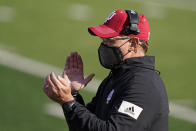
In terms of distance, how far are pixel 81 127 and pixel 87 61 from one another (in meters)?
7.48

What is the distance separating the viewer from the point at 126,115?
3959 millimetres

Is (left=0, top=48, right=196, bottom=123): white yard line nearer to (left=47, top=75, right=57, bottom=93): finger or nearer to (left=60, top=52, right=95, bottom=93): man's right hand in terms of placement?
(left=60, top=52, right=95, bottom=93): man's right hand

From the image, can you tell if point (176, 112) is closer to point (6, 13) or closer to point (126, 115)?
point (126, 115)

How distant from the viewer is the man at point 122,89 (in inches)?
156

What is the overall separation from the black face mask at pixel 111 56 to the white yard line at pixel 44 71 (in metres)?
4.37

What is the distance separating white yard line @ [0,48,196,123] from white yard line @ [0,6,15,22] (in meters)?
1.92

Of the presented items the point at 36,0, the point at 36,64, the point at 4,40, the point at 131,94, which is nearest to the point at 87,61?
the point at 36,64

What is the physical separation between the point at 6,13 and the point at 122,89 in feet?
33.0

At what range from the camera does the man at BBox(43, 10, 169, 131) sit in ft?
13.0

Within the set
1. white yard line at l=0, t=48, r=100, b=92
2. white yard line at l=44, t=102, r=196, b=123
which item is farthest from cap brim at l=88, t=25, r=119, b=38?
white yard line at l=0, t=48, r=100, b=92

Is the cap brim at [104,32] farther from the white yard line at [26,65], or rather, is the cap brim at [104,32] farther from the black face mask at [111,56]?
the white yard line at [26,65]

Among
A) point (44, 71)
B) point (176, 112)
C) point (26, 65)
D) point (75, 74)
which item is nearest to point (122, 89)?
point (75, 74)

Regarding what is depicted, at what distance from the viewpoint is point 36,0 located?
1460 cm

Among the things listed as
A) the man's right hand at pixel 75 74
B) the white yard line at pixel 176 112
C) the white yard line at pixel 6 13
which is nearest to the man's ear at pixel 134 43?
the man's right hand at pixel 75 74
